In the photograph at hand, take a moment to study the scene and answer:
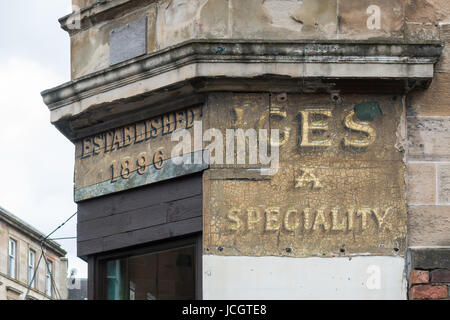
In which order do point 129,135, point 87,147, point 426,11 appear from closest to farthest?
point 426,11, point 129,135, point 87,147

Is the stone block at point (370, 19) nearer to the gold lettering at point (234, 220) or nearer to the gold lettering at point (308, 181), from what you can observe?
the gold lettering at point (308, 181)

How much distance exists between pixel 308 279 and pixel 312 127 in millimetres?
1119

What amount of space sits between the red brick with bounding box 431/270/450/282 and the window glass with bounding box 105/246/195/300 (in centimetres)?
181

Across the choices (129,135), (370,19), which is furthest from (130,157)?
(370,19)

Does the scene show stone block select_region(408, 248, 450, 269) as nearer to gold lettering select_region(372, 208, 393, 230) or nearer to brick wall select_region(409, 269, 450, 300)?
brick wall select_region(409, 269, 450, 300)

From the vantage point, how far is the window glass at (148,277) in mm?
8812

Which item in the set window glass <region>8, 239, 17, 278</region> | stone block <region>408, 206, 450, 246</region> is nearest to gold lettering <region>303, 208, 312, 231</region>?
stone block <region>408, 206, 450, 246</region>

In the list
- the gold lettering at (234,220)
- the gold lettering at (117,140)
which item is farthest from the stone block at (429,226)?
the gold lettering at (117,140)

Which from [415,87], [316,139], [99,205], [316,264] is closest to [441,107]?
[415,87]

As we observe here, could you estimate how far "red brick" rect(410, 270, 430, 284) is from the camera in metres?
8.12

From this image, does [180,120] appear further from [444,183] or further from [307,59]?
[444,183]

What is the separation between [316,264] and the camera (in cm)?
821

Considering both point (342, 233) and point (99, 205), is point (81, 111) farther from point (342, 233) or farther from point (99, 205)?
point (342, 233)

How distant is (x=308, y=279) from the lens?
8188mm
